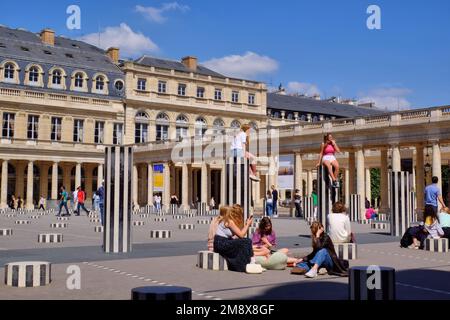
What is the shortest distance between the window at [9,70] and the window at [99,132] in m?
10.1

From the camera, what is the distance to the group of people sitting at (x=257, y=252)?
10562 mm

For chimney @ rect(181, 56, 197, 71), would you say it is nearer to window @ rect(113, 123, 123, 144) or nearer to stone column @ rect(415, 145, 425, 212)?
window @ rect(113, 123, 123, 144)

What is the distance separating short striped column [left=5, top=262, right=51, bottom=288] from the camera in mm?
9000

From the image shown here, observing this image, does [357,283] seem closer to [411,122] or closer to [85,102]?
[411,122]

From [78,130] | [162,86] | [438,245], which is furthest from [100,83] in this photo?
[438,245]

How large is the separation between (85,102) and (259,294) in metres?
60.7

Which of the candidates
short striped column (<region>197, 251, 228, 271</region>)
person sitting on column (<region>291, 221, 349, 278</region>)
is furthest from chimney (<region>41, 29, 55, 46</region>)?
person sitting on column (<region>291, 221, 349, 278</region>)

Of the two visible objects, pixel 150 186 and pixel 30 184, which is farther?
pixel 30 184

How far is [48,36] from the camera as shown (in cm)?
7006

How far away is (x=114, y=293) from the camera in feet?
27.5

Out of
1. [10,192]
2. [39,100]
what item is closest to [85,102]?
[39,100]

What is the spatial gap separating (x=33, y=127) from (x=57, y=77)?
6.52m

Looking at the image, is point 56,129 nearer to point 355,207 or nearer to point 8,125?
point 8,125

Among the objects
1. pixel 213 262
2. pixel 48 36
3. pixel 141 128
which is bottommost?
pixel 213 262
